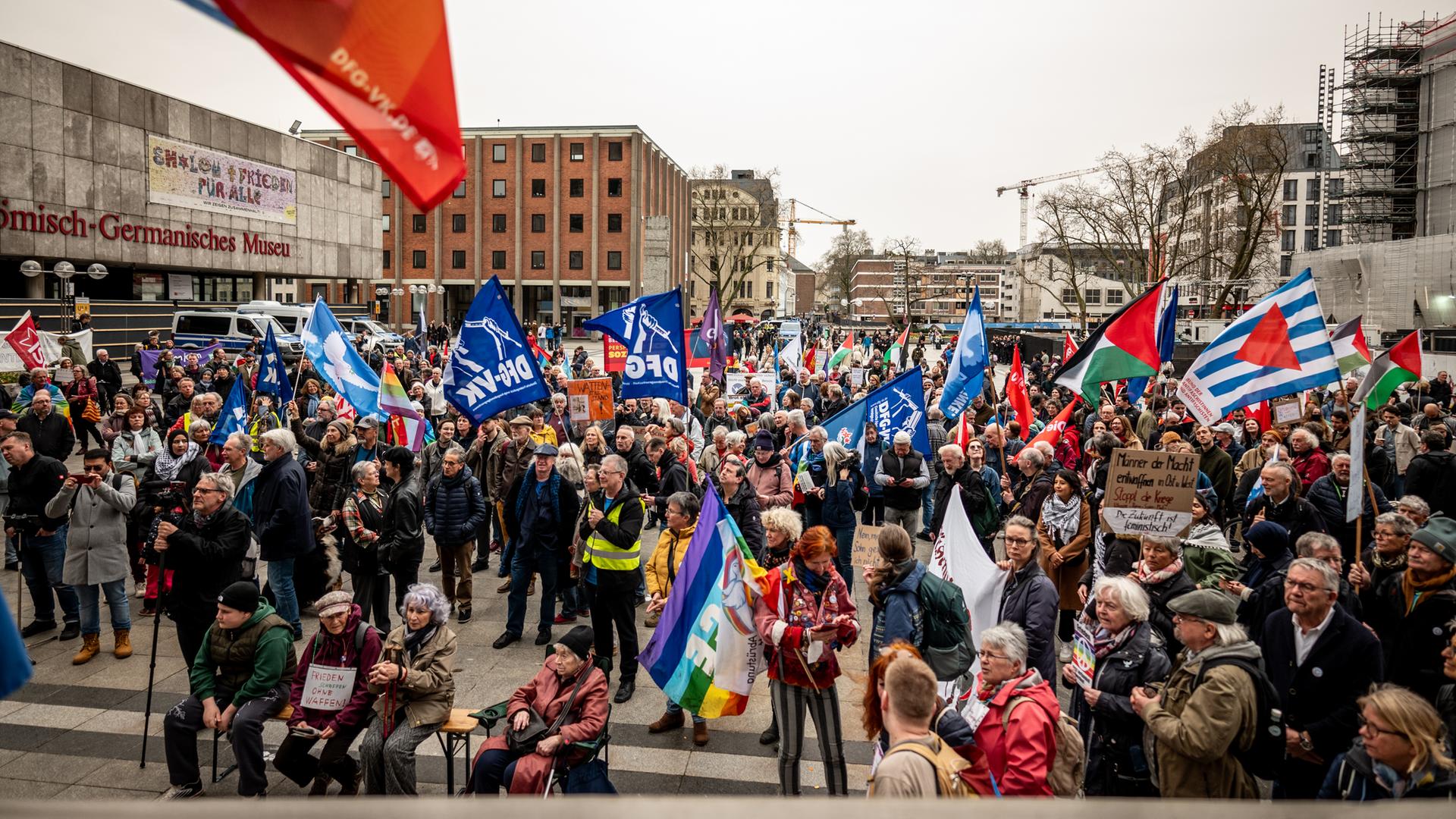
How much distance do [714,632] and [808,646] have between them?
65 centimetres

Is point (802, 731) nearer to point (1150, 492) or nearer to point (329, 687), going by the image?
point (329, 687)

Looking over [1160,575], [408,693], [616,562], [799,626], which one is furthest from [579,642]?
[1160,575]

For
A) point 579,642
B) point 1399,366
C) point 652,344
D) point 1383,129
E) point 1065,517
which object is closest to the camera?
point 579,642

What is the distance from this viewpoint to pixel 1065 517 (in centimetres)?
786

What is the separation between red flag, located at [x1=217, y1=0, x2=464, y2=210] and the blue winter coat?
609 centimetres

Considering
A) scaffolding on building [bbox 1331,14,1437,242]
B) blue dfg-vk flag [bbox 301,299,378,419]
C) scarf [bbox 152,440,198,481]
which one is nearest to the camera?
scarf [bbox 152,440,198,481]

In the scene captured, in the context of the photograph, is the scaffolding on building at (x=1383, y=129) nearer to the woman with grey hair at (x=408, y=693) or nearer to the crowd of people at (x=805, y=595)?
the crowd of people at (x=805, y=595)

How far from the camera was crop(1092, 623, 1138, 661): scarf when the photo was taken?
4.62 meters

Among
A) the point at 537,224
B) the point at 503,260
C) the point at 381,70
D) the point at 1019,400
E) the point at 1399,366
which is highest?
the point at 537,224

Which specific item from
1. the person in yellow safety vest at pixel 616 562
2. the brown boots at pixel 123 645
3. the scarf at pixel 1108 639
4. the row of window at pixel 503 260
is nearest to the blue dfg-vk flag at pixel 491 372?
the person in yellow safety vest at pixel 616 562

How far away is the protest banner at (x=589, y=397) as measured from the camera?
11594 millimetres

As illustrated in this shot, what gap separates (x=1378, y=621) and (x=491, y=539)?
31.5ft

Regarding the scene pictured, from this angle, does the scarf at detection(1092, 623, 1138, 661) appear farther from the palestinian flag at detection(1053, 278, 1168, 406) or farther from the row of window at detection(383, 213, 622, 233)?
the row of window at detection(383, 213, 622, 233)

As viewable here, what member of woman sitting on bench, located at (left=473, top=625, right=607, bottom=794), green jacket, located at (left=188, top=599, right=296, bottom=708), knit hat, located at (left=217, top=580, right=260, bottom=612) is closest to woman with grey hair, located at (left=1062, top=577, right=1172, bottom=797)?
woman sitting on bench, located at (left=473, top=625, right=607, bottom=794)
